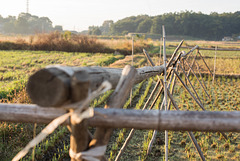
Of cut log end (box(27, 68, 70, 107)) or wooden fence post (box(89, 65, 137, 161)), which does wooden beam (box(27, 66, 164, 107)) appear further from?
wooden fence post (box(89, 65, 137, 161))

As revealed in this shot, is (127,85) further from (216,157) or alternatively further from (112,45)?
(112,45)

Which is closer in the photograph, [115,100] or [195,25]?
[115,100]

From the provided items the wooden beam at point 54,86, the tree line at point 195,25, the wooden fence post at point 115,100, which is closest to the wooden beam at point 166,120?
the wooden fence post at point 115,100

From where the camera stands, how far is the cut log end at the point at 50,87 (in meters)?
0.99

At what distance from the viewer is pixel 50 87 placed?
1013 mm

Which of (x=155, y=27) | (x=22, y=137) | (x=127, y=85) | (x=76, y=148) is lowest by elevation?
(x=22, y=137)

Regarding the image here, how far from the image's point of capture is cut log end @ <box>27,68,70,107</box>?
99 cm

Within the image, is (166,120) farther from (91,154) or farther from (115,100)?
(91,154)

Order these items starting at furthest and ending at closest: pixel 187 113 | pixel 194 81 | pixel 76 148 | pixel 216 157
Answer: pixel 194 81, pixel 216 157, pixel 187 113, pixel 76 148

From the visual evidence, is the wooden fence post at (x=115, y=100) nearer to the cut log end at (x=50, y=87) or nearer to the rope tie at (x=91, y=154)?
the rope tie at (x=91, y=154)

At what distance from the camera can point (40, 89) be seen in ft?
3.46

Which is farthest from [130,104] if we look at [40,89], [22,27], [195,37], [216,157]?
[22,27]

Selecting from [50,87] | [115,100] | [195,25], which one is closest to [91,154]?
[115,100]

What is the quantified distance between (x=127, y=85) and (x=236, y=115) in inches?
26.8
